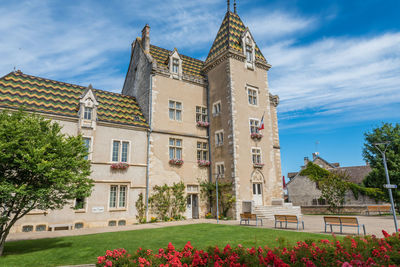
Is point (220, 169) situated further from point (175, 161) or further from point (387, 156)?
point (387, 156)

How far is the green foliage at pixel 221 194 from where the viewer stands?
23.0 m

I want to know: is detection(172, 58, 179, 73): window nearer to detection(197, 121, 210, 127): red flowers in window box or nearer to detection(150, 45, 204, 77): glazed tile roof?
detection(150, 45, 204, 77): glazed tile roof

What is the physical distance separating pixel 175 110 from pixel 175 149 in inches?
156

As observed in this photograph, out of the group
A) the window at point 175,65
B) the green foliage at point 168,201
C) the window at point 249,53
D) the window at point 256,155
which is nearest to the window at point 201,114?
the window at point 175,65

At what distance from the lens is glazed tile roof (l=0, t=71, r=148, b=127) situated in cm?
1880

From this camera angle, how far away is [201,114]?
27.3m

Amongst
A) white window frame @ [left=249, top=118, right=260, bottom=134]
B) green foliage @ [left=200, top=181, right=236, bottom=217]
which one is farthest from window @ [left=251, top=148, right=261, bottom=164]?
green foliage @ [left=200, top=181, right=236, bottom=217]

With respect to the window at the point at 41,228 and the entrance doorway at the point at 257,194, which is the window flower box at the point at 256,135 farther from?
the window at the point at 41,228

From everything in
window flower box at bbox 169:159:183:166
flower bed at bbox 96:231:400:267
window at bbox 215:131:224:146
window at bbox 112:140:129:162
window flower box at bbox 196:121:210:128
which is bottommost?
flower bed at bbox 96:231:400:267

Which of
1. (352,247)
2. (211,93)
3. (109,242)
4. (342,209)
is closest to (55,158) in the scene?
(109,242)

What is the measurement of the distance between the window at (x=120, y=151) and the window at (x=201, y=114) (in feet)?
27.5

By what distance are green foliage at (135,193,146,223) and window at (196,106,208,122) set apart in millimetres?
10060

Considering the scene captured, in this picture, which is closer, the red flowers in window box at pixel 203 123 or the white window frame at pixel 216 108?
the white window frame at pixel 216 108

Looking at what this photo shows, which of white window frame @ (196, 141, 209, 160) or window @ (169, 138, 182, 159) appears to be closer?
window @ (169, 138, 182, 159)
